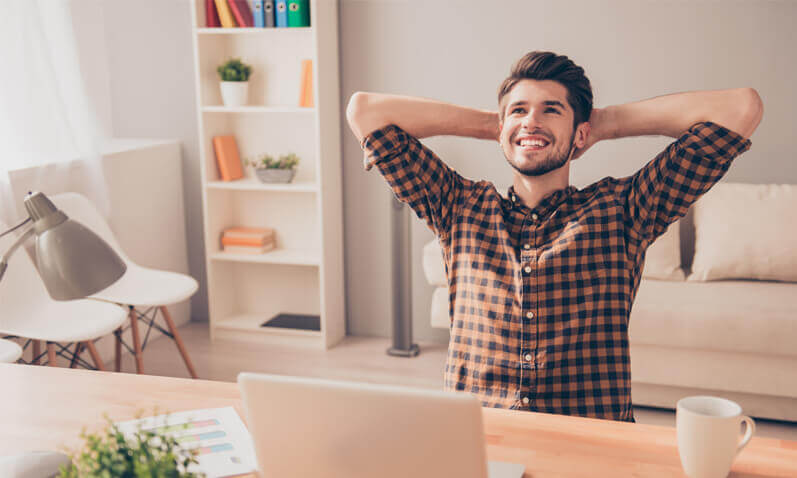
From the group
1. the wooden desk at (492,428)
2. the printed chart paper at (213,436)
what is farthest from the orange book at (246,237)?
the printed chart paper at (213,436)

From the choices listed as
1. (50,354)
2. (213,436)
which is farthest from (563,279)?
(50,354)

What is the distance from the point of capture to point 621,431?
1190mm

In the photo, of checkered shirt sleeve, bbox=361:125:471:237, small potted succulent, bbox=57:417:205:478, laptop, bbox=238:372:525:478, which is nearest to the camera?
small potted succulent, bbox=57:417:205:478

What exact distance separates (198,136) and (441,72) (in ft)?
4.33

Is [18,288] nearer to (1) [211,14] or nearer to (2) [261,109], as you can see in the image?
(2) [261,109]

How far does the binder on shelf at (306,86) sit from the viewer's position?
3543 mm

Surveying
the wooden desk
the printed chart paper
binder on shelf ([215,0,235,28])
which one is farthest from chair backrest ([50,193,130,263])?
the printed chart paper

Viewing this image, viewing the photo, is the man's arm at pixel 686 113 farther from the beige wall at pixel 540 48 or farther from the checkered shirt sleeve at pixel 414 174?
the beige wall at pixel 540 48

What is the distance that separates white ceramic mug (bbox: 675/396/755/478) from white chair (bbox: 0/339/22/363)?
1979 millimetres

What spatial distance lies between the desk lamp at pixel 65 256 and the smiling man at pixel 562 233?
717 mm

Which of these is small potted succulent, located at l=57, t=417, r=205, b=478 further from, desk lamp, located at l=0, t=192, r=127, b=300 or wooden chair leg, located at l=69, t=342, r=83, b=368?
wooden chair leg, located at l=69, t=342, r=83, b=368

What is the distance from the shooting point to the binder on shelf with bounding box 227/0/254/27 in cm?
348

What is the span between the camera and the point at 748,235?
3.02 m

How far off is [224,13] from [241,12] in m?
0.08
